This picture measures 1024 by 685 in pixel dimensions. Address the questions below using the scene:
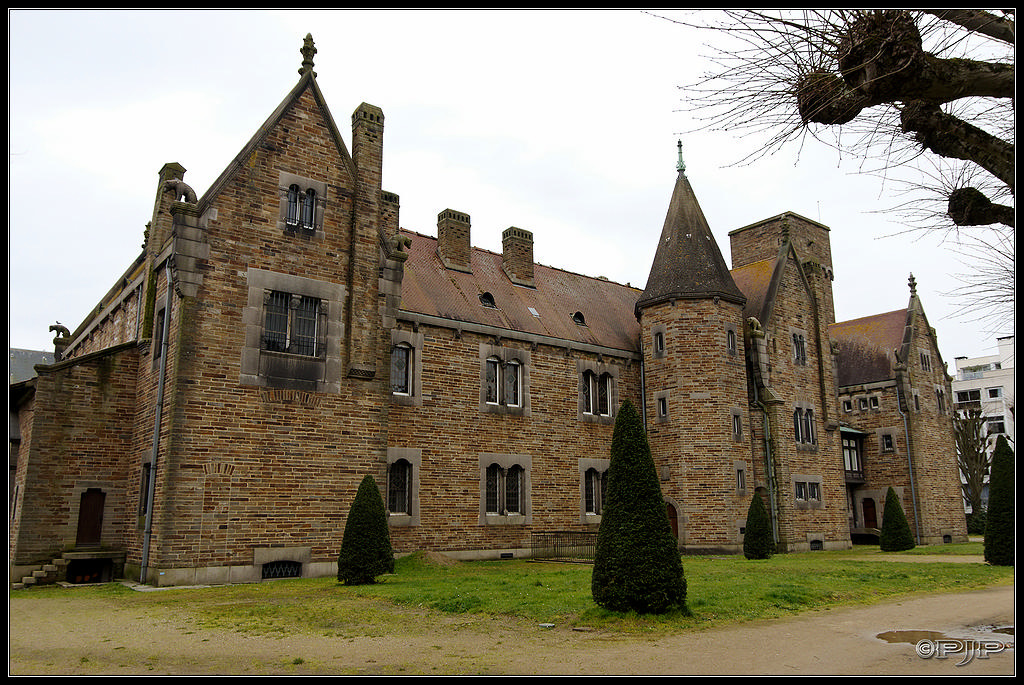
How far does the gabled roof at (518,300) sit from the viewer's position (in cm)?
2538

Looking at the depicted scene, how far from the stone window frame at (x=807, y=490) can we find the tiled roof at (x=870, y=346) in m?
10.7

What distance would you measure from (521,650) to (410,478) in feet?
46.8

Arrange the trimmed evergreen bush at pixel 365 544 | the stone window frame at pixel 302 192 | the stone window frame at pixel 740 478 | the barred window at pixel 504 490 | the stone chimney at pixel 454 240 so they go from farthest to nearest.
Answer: the stone chimney at pixel 454 240
the stone window frame at pixel 740 478
the barred window at pixel 504 490
the stone window frame at pixel 302 192
the trimmed evergreen bush at pixel 365 544

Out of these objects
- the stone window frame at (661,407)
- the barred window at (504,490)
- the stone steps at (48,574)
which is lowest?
the stone steps at (48,574)

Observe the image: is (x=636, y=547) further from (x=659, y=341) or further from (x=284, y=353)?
(x=659, y=341)

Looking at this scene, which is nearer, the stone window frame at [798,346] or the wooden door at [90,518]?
the wooden door at [90,518]

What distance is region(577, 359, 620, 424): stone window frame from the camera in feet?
90.5

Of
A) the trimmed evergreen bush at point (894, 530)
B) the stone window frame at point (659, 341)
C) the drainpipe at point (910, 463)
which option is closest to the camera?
the stone window frame at point (659, 341)

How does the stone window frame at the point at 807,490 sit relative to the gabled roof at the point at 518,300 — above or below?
below

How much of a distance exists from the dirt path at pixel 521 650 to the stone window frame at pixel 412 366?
11722mm

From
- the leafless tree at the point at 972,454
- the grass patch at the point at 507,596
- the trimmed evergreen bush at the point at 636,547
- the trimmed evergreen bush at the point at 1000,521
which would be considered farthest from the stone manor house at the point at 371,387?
the leafless tree at the point at 972,454

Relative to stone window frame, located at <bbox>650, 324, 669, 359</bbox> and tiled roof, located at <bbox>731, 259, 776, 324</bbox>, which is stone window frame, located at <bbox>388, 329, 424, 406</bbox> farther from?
tiled roof, located at <bbox>731, 259, 776, 324</bbox>

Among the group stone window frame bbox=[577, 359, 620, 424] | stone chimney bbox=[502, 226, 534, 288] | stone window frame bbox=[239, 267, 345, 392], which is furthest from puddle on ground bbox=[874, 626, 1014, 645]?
stone chimney bbox=[502, 226, 534, 288]

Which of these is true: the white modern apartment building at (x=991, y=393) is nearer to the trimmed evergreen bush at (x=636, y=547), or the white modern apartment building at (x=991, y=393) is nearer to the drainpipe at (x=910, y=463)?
the drainpipe at (x=910, y=463)
